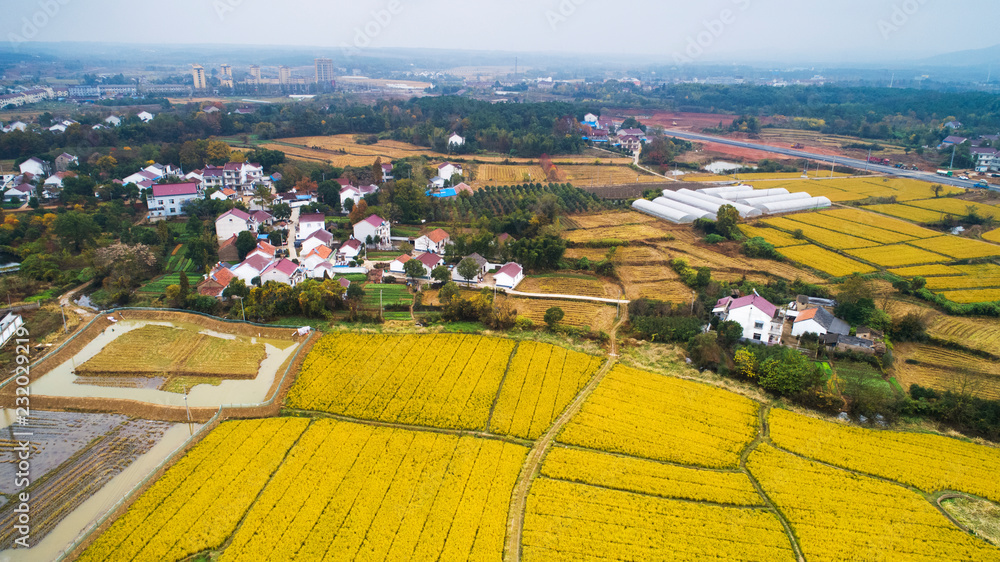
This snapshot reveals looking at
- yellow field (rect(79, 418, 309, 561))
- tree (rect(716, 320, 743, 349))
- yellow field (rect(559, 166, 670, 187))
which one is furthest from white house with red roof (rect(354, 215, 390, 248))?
yellow field (rect(559, 166, 670, 187))

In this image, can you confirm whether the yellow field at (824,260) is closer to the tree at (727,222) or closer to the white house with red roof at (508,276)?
the tree at (727,222)

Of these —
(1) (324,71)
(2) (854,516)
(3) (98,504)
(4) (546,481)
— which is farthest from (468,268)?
(1) (324,71)

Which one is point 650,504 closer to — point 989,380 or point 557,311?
point 557,311

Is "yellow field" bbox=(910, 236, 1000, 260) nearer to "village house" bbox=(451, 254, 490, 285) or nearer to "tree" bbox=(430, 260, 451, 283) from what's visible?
"village house" bbox=(451, 254, 490, 285)

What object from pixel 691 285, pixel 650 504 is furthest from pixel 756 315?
pixel 650 504

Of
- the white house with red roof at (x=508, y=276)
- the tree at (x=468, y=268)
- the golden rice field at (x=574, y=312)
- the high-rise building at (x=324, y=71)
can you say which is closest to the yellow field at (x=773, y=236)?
the golden rice field at (x=574, y=312)
